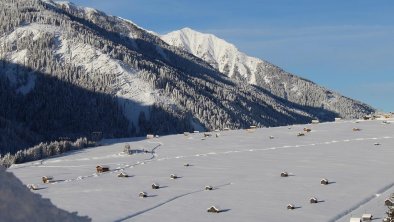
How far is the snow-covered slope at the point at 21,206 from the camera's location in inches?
822

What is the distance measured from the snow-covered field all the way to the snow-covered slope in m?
20.4

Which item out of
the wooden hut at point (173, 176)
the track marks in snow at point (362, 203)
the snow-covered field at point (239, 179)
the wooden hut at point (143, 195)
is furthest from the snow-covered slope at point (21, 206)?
the wooden hut at point (173, 176)

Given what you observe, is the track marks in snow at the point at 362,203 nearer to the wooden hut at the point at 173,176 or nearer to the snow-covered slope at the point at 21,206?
the wooden hut at the point at 173,176

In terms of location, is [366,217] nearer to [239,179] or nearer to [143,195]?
[143,195]

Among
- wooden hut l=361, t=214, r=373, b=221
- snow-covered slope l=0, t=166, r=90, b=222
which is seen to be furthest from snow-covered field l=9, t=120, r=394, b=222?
snow-covered slope l=0, t=166, r=90, b=222

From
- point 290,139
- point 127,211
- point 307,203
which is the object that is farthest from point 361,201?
point 290,139

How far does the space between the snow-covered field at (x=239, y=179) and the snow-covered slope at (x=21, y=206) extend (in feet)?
66.8

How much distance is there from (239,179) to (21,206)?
124ft

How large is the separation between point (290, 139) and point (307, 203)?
44.6 metres

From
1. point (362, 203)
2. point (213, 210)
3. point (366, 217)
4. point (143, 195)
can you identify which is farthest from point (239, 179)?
point (366, 217)

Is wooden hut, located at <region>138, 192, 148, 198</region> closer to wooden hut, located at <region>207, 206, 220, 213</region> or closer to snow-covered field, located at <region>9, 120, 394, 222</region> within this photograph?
snow-covered field, located at <region>9, 120, 394, 222</region>

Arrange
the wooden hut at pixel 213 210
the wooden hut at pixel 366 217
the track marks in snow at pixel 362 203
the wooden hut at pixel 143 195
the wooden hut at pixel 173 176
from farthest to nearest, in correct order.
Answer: the wooden hut at pixel 173 176 < the wooden hut at pixel 143 195 < the wooden hut at pixel 213 210 < the track marks in snow at pixel 362 203 < the wooden hut at pixel 366 217

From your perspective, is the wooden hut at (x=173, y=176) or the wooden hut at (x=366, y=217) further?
the wooden hut at (x=173, y=176)

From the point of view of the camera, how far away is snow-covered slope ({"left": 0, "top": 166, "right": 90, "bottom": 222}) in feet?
68.5
